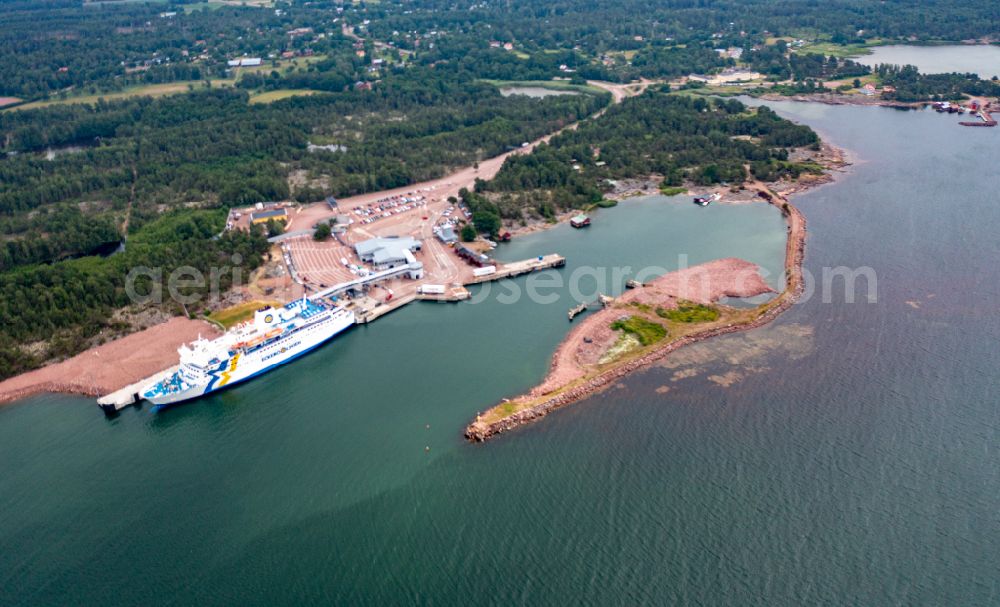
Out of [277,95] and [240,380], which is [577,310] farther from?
[277,95]

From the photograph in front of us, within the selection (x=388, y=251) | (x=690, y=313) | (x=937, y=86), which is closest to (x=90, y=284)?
(x=388, y=251)

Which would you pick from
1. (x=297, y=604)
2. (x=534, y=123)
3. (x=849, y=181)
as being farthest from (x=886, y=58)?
(x=297, y=604)

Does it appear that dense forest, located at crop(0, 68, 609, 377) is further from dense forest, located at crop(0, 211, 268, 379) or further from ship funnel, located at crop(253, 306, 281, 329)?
ship funnel, located at crop(253, 306, 281, 329)

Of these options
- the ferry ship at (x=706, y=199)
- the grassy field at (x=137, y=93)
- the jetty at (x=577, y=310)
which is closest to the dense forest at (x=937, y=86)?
the ferry ship at (x=706, y=199)

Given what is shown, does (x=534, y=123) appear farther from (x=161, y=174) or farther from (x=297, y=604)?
(x=297, y=604)

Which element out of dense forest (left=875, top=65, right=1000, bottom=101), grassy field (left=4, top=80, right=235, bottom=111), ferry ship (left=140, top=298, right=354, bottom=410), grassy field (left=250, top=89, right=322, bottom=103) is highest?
grassy field (left=4, top=80, right=235, bottom=111)

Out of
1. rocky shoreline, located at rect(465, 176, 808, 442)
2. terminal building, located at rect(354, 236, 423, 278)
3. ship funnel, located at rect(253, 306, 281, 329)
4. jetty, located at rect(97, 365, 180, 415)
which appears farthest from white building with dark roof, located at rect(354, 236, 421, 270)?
rocky shoreline, located at rect(465, 176, 808, 442)
